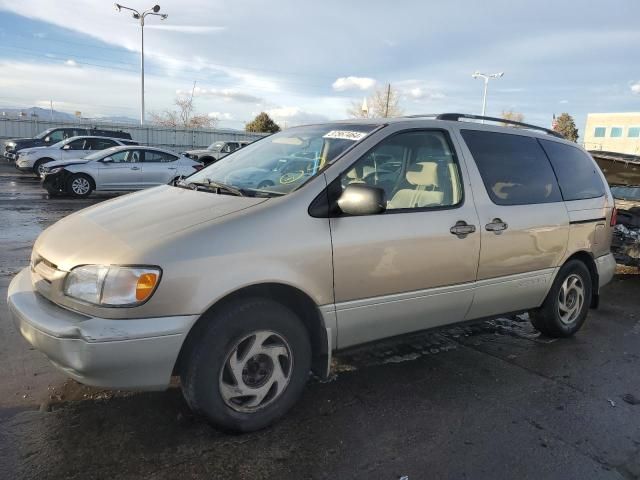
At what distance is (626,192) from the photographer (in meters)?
7.98

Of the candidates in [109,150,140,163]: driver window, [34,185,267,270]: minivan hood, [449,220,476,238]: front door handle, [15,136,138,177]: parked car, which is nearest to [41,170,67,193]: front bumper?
[109,150,140,163]: driver window

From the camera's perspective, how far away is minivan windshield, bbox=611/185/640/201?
7752 millimetres

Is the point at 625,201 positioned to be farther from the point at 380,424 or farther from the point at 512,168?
the point at 380,424

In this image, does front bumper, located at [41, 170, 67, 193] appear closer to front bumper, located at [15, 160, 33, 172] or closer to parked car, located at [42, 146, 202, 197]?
parked car, located at [42, 146, 202, 197]

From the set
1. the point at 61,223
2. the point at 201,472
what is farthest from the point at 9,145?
the point at 201,472

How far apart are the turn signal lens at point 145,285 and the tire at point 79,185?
12.6 metres

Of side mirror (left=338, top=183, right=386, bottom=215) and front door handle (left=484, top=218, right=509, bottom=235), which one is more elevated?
side mirror (left=338, top=183, right=386, bottom=215)

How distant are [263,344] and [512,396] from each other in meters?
1.86

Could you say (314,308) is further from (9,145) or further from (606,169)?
(9,145)

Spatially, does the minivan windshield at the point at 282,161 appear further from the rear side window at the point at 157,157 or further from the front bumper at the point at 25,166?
the front bumper at the point at 25,166

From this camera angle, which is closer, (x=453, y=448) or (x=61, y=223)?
(x=453, y=448)

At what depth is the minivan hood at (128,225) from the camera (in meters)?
2.63

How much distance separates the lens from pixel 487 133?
160 inches

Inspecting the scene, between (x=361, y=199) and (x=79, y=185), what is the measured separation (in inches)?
502
